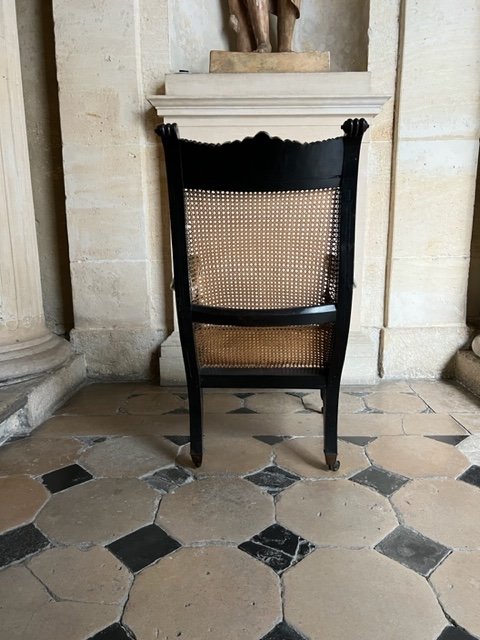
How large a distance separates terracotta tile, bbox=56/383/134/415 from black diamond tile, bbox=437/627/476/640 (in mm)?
1427

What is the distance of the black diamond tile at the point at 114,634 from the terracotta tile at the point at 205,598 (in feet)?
0.04

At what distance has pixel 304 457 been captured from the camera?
4.79 feet

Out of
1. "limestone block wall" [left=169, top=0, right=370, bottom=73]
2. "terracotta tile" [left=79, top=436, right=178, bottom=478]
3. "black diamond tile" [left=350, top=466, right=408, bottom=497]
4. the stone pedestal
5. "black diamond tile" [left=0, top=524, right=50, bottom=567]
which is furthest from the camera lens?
"limestone block wall" [left=169, top=0, right=370, bottom=73]

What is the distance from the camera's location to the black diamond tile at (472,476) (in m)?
1.30

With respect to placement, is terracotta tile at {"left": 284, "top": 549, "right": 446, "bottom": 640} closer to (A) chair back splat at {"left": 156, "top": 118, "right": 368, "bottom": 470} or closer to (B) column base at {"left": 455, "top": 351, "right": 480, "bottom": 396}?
(A) chair back splat at {"left": 156, "top": 118, "right": 368, "bottom": 470}

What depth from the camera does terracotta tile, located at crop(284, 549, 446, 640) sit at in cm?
81

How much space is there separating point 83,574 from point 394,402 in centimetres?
144

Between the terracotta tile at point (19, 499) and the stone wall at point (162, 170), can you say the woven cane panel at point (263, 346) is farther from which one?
the stone wall at point (162, 170)

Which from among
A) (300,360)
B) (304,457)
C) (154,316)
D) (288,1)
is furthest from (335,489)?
(288,1)

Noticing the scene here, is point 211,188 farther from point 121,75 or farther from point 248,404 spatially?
point 121,75

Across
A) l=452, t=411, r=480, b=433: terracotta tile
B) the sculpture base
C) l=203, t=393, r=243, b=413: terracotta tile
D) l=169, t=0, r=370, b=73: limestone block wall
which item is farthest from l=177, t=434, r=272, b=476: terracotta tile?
l=169, t=0, r=370, b=73: limestone block wall

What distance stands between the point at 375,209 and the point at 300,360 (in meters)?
1.25

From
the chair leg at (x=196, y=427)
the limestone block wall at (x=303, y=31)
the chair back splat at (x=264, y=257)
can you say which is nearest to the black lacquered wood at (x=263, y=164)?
the chair back splat at (x=264, y=257)

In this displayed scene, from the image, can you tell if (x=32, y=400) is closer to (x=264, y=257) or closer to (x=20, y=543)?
(x=20, y=543)
